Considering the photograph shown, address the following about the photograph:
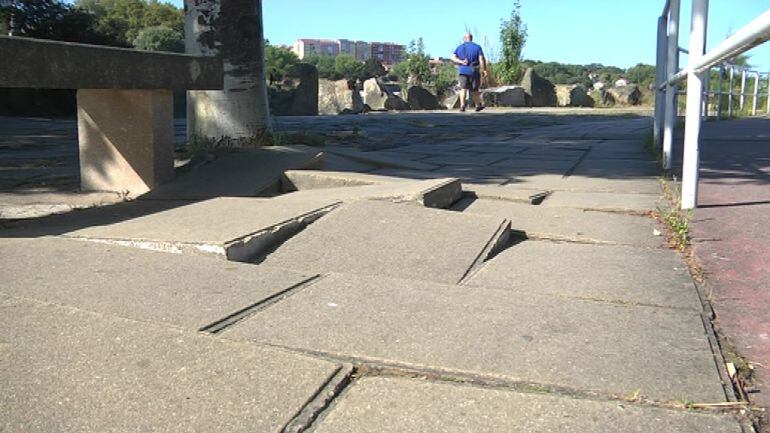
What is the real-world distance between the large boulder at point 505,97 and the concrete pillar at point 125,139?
17.5 meters

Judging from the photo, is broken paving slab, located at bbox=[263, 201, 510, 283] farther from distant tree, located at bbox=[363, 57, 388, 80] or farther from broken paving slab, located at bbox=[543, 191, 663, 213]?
distant tree, located at bbox=[363, 57, 388, 80]

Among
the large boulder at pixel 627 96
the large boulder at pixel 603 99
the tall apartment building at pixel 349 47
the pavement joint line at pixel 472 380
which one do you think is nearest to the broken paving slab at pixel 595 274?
the pavement joint line at pixel 472 380

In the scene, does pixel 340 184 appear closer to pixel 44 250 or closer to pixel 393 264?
pixel 393 264

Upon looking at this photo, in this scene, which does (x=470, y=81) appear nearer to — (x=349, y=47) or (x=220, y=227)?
(x=220, y=227)

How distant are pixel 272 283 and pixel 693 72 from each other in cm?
257

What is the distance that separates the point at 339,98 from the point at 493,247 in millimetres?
17605

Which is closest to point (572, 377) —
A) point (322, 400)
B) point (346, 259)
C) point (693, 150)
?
point (322, 400)

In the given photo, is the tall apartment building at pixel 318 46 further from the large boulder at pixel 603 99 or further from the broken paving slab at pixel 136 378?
the broken paving slab at pixel 136 378

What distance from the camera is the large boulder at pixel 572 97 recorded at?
24.9 metres

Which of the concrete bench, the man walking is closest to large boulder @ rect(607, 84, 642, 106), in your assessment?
the man walking

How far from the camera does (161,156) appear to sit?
4.01m

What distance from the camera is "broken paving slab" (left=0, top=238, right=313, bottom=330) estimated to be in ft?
6.50

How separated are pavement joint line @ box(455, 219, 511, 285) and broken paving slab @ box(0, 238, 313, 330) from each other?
1.95ft

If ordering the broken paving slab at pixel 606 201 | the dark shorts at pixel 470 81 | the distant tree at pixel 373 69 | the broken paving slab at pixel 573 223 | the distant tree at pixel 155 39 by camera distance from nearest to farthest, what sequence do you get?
the broken paving slab at pixel 573 223 → the broken paving slab at pixel 606 201 → the dark shorts at pixel 470 81 → the distant tree at pixel 155 39 → the distant tree at pixel 373 69
